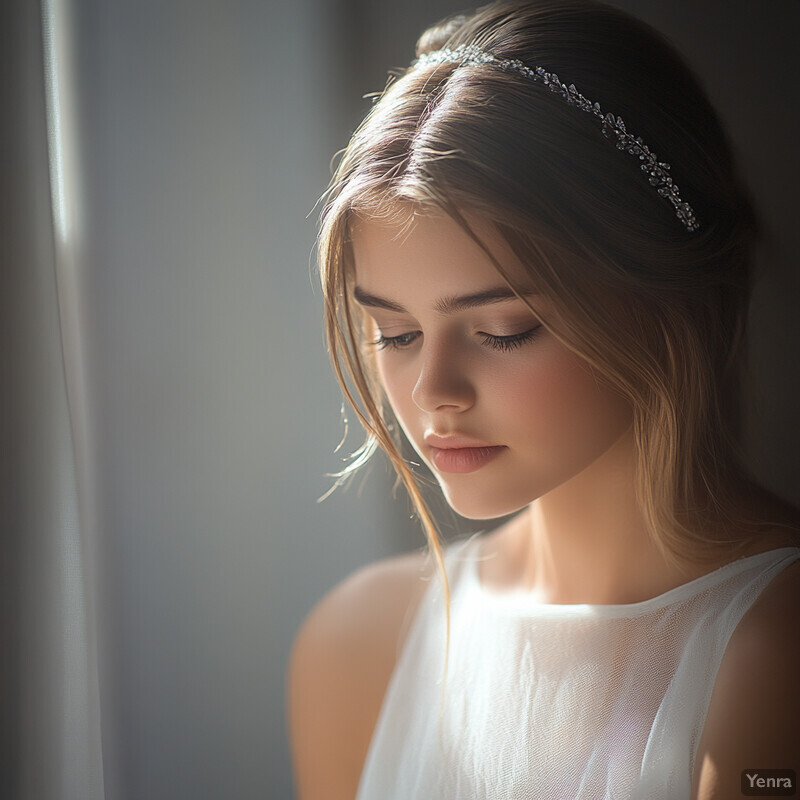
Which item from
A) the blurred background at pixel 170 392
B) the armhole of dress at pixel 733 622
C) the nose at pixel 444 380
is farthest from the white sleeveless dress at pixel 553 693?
the nose at pixel 444 380

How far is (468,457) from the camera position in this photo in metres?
0.71

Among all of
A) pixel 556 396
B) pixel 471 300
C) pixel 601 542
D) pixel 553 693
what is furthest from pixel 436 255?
pixel 553 693

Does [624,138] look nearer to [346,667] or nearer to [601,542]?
[601,542]

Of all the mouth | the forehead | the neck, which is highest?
the forehead

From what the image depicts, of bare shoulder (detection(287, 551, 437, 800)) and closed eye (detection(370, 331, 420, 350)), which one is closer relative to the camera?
closed eye (detection(370, 331, 420, 350))

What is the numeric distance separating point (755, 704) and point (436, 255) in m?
0.44

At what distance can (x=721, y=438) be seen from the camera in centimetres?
73

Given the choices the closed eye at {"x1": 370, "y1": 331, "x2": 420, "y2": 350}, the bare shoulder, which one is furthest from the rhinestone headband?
the bare shoulder

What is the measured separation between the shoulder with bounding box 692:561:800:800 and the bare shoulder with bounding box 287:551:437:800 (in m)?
0.36

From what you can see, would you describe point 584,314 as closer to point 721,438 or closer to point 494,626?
point 721,438

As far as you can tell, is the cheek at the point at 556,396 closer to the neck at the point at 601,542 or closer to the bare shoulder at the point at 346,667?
the neck at the point at 601,542

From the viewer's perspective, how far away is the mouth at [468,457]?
70 centimetres

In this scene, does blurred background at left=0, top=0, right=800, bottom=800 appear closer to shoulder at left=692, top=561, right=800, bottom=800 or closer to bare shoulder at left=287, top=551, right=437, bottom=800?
bare shoulder at left=287, top=551, right=437, bottom=800

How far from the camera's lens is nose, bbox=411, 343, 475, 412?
68 centimetres
